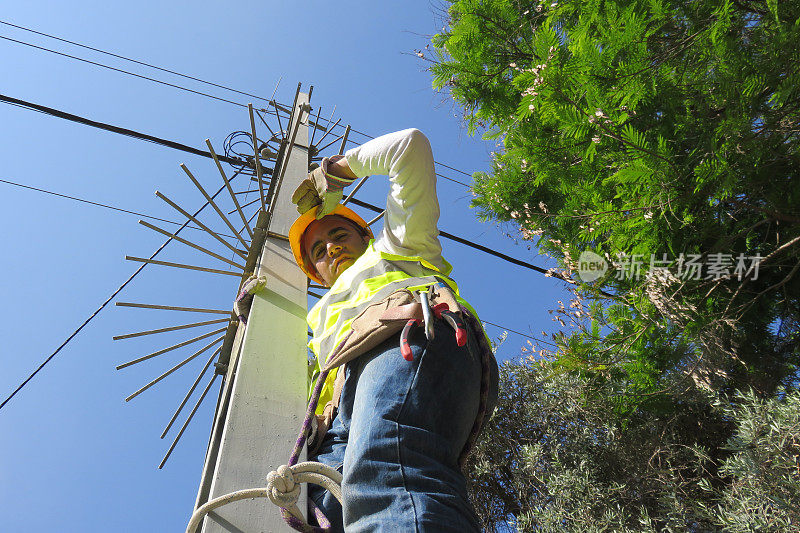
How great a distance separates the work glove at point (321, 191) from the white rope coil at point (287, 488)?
4.21 ft

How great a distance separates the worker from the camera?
1.52m

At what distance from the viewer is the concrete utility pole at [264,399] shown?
1706 mm

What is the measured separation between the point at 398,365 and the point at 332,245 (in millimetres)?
1155

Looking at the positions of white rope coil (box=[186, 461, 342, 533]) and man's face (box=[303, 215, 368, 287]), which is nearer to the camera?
white rope coil (box=[186, 461, 342, 533])

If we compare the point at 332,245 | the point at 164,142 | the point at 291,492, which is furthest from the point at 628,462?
the point at 164,142

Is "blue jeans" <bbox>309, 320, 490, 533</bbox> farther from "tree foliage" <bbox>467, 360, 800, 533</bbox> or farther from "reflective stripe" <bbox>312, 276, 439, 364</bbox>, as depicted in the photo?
"tree foliage" <bbox>467, 360, 800, 533</bbox>

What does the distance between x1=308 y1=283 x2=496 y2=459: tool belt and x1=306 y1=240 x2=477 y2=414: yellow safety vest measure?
91 millimetres

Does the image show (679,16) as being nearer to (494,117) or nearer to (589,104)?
(589,104)

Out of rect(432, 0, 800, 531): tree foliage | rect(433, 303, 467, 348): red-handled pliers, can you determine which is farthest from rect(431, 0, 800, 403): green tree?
rect(433, 303, 467, 348): red-handled pliers

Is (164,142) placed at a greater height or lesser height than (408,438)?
greater

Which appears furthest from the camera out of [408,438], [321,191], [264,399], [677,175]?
[677,175]

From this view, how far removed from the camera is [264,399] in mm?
2045

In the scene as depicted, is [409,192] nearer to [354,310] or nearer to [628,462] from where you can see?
[354,310]

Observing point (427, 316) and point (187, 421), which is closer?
point (427, 316)
